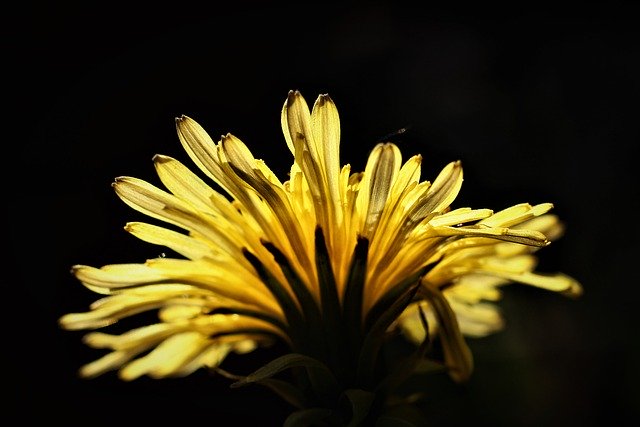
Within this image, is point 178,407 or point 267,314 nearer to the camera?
point 267,314

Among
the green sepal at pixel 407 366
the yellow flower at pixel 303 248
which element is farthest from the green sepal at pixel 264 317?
the green sepal at pixel 407 366

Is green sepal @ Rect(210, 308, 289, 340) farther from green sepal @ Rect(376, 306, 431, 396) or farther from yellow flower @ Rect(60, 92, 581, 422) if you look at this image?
green sepal @ Rect(376, 306, 431, 396)

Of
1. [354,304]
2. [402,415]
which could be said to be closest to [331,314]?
[354,304]

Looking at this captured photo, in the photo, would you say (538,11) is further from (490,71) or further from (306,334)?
(306,334)

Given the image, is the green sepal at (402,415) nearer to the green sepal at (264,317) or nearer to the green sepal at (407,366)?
the green sepal at (407,366)

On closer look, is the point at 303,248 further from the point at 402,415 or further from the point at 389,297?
the point at 402,415

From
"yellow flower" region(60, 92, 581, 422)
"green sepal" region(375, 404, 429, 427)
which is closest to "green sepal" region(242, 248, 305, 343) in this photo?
"yellow flower" region(60, 92, 581, 422)

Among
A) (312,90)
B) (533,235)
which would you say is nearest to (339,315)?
(533,235)
